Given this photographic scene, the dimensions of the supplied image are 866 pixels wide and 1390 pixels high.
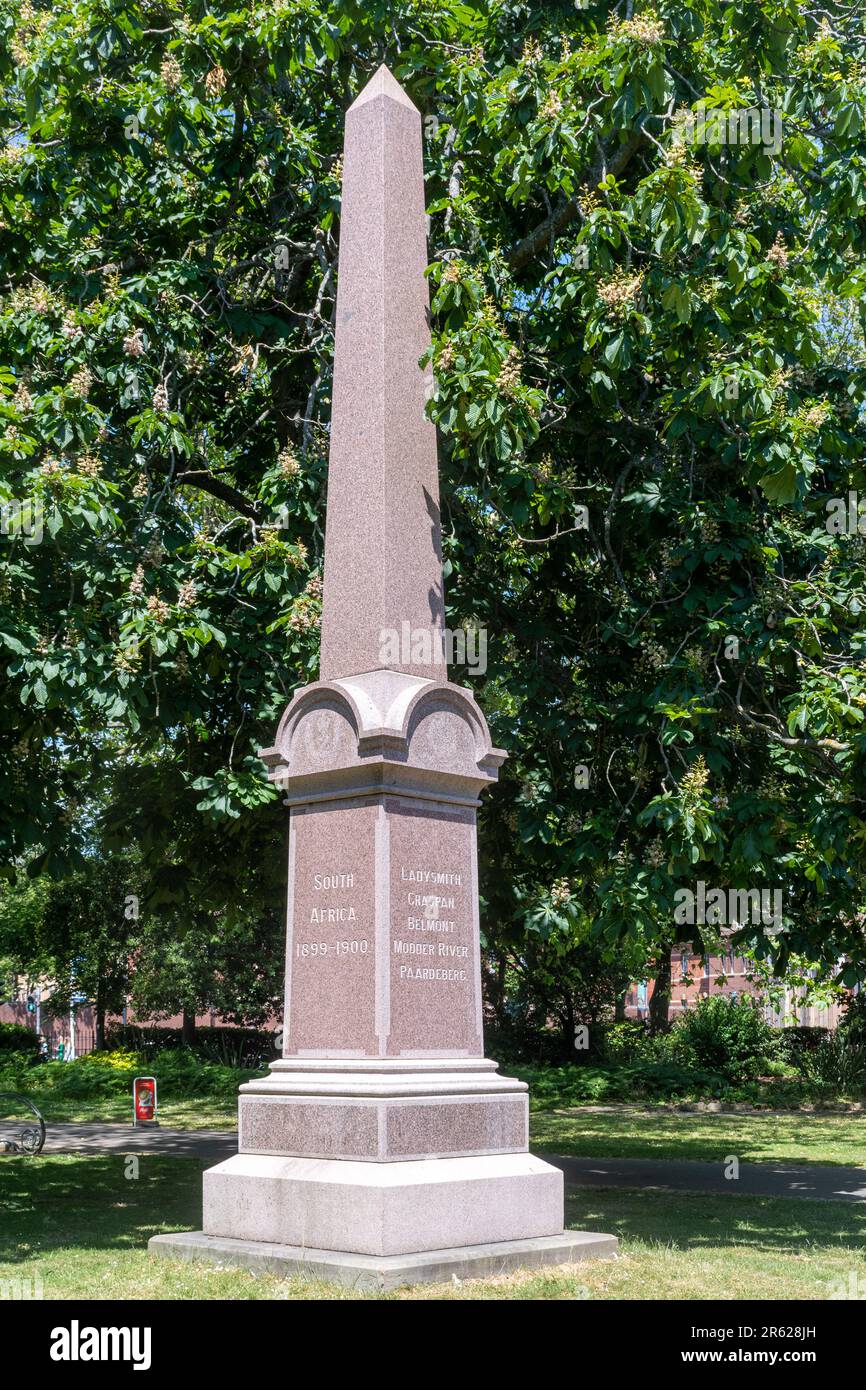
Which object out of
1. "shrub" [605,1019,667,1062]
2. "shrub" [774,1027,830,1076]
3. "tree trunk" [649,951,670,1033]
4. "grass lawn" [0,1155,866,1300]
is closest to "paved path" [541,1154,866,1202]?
"grass lawn" [0,1155,866,1300]

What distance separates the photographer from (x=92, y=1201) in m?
13.8

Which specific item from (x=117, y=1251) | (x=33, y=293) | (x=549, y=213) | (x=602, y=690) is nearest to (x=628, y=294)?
(x=549, y=213)

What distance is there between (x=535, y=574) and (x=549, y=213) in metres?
3.44

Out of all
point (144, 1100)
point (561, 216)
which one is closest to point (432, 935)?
point (561, 216)

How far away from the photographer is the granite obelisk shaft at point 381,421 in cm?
997

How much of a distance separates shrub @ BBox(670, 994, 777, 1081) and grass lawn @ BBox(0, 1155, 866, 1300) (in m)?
16.5

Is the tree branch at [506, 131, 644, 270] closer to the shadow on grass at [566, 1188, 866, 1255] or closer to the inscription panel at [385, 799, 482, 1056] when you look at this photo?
the inscription panel at [385, 799, 482, 1056]

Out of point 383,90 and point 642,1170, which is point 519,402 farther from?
point 642,1170

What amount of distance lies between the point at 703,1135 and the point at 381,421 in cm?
1596

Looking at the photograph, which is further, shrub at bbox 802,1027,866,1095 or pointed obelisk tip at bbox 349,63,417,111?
shrub at bbox 802,1027,866,1095

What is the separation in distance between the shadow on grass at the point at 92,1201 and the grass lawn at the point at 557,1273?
→ 19mm

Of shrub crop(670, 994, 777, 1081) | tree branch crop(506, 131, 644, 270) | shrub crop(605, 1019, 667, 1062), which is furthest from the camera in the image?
shrub crop(605, 1019, 667, 1062)

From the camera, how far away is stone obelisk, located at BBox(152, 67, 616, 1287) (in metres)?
8.30

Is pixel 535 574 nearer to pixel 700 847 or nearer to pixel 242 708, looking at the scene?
pixel 242 708
